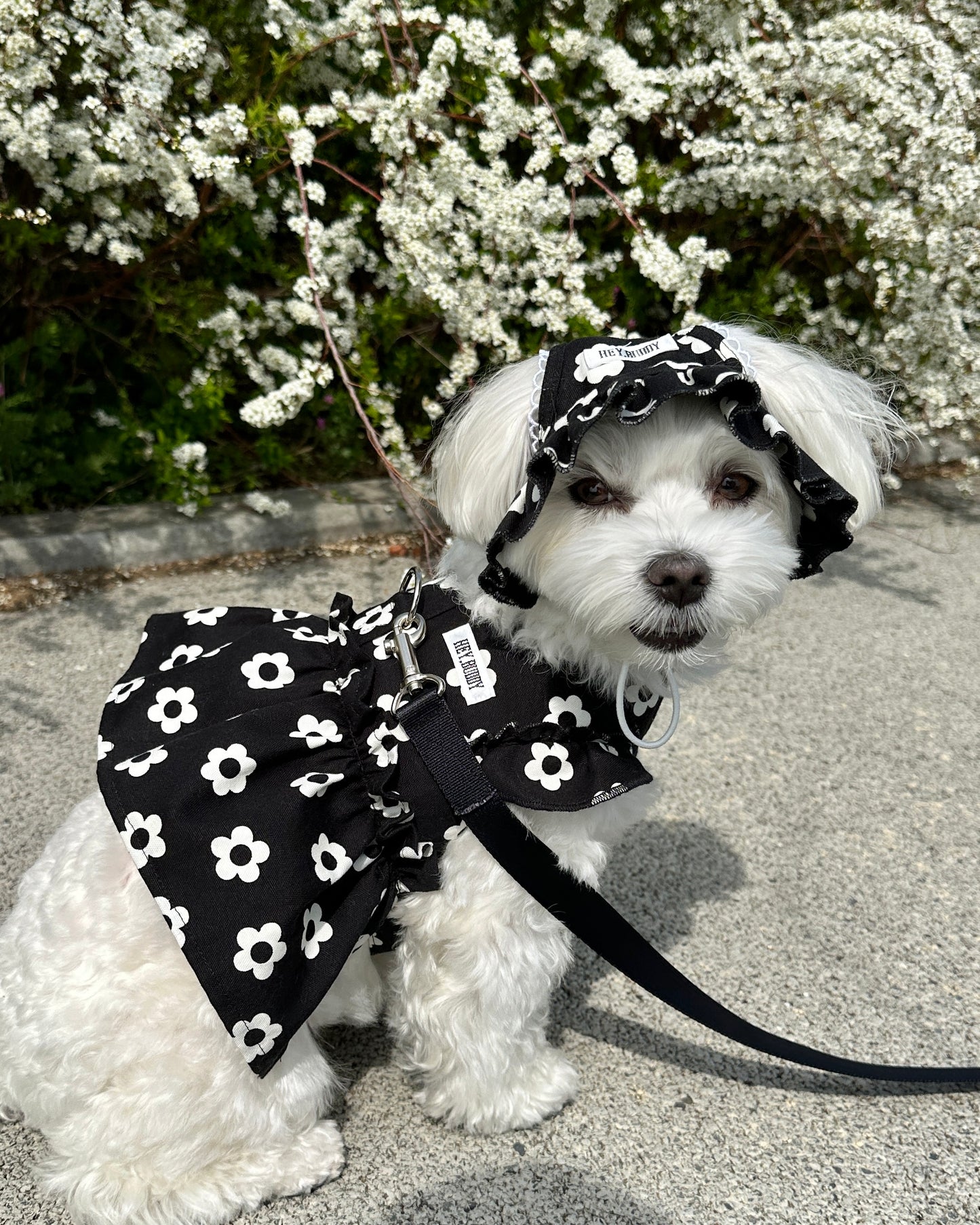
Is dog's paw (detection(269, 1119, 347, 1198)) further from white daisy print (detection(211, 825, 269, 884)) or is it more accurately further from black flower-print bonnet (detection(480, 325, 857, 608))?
black flower-print bonnet (detection(480, 325, 857, 608))

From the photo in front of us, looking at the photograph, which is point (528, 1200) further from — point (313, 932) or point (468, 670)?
point (468, 670)

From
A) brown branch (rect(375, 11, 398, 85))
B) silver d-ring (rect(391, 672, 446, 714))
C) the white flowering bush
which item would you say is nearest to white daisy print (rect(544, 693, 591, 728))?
silver d-ring (rect(391, 672, 446, 714))

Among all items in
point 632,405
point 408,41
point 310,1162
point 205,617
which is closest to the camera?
point 632,405

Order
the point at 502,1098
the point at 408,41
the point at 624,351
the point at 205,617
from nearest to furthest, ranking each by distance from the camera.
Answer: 1. the point at 624,351
2. the point at 502,1098
3. the point at 205,617
4. the point at 408,41

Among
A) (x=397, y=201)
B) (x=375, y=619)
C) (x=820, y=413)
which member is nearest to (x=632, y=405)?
(x=820, y=413)

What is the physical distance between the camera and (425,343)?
15.4ft

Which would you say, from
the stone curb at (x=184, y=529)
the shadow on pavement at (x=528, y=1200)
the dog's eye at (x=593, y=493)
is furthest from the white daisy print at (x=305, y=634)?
the stone curb at (x=184, y=529)

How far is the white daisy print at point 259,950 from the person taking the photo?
5.48 ft

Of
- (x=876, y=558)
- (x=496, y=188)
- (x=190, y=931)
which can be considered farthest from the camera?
(x=876, y=558)

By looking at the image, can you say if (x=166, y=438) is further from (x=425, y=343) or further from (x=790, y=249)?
(x=790, y=249)

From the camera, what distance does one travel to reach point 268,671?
194 centimetres

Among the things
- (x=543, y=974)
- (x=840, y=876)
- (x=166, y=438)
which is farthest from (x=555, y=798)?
(x=166, y=438)

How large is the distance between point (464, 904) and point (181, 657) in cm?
82

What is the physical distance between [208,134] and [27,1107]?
3.15 meters
